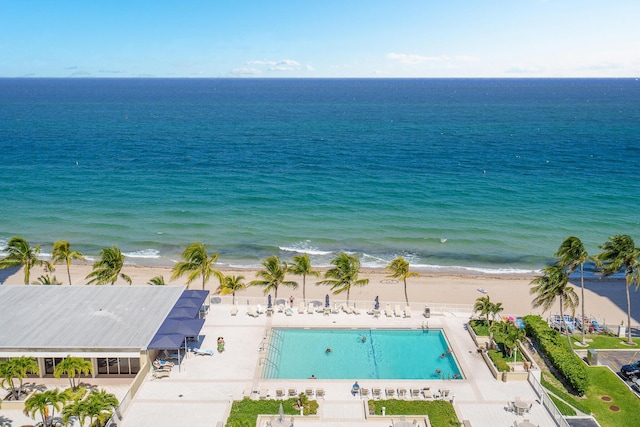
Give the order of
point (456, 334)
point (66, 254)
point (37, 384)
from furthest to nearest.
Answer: point (66, 254) → point (456, 334) → point (37, 384)

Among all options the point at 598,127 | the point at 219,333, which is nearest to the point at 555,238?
the point at 219,333

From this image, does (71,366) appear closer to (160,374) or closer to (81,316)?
(160,374)

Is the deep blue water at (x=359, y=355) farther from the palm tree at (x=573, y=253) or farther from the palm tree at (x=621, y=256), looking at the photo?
the palm tree at (x=621, y=256)

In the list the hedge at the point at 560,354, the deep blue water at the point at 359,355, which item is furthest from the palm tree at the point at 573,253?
the deep blue water at the point at 359,355

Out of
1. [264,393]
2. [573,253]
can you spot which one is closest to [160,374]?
[264,393]

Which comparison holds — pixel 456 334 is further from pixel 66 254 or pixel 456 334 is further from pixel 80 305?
pixel 66 254

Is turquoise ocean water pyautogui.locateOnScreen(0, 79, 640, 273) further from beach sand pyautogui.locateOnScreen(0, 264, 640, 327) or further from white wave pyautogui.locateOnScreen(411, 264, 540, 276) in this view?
beach sand pyautogui.locateOnScreen(0, 264, 640, 327)
